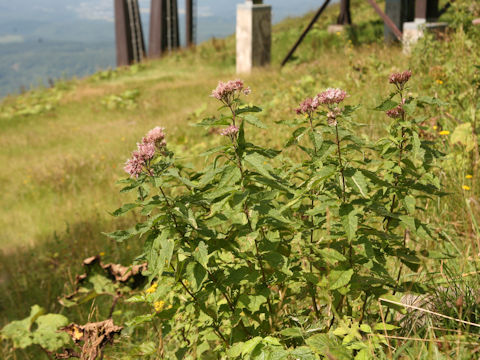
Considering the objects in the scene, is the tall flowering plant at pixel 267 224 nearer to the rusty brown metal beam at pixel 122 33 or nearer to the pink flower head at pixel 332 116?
the pink flower head at pixel 332 116

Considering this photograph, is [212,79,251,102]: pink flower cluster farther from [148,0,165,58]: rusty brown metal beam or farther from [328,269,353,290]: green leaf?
[148,0,165,58]: rusty brown metal beam

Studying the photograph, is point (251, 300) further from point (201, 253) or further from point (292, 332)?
point (201, 253)

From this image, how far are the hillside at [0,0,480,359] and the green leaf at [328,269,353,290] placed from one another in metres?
0.41

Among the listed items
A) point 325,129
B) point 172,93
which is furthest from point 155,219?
point 172,93

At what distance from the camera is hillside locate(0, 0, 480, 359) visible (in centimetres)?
383

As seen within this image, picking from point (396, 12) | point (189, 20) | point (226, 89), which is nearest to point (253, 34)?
point (396, 12)

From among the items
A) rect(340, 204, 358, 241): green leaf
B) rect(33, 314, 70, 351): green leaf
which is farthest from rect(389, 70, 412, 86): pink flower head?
rect(33, 314, 70, 351): green leaf

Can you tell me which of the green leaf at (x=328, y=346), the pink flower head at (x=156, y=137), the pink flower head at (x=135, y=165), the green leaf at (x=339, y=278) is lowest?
the green leaf at (x=328, y=346)

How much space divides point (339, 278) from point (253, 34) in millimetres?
10012

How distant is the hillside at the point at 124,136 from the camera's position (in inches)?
151

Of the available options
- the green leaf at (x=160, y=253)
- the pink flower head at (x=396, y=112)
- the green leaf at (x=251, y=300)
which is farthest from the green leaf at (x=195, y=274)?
the pink flower head at (x=396, y=112)

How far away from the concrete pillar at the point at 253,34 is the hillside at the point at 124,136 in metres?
0.80

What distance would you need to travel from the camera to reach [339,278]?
1.75 meters

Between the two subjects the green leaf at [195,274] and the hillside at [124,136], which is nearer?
the green leaf at [195,274]
